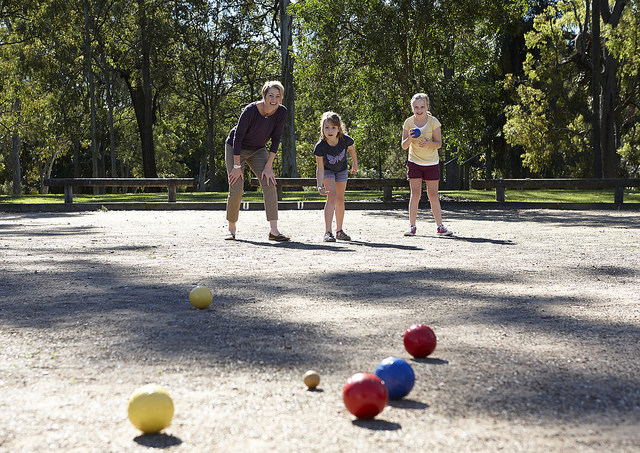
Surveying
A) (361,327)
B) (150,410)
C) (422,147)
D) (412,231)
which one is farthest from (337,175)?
(150,410)

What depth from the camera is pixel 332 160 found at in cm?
915

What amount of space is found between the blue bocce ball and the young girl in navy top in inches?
248

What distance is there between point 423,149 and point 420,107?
634mm

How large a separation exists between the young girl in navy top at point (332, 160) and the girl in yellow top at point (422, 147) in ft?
2.85

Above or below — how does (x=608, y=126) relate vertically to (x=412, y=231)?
above

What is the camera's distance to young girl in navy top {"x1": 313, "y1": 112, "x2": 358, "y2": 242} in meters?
9.09

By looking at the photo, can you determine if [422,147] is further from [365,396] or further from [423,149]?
[365,396]

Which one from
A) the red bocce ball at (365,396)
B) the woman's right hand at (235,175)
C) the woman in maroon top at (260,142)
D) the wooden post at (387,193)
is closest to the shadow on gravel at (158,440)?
the red bocce ball at (365,396)

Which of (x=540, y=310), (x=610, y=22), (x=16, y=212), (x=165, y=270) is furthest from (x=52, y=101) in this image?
(x=540, y=310)

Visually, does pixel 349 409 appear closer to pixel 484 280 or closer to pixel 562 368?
pixel 562 368

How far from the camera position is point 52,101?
1674 inches

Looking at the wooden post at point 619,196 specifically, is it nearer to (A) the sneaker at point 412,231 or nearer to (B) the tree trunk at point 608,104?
(A) the sneaker at point 412,231

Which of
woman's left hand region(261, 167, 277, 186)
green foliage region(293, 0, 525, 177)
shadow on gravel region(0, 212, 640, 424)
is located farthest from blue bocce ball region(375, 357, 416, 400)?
green foliage region(293, 0, 525, 177)

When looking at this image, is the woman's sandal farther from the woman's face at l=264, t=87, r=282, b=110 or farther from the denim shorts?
the woman's face at l=264, t=87, r=282, b=110
